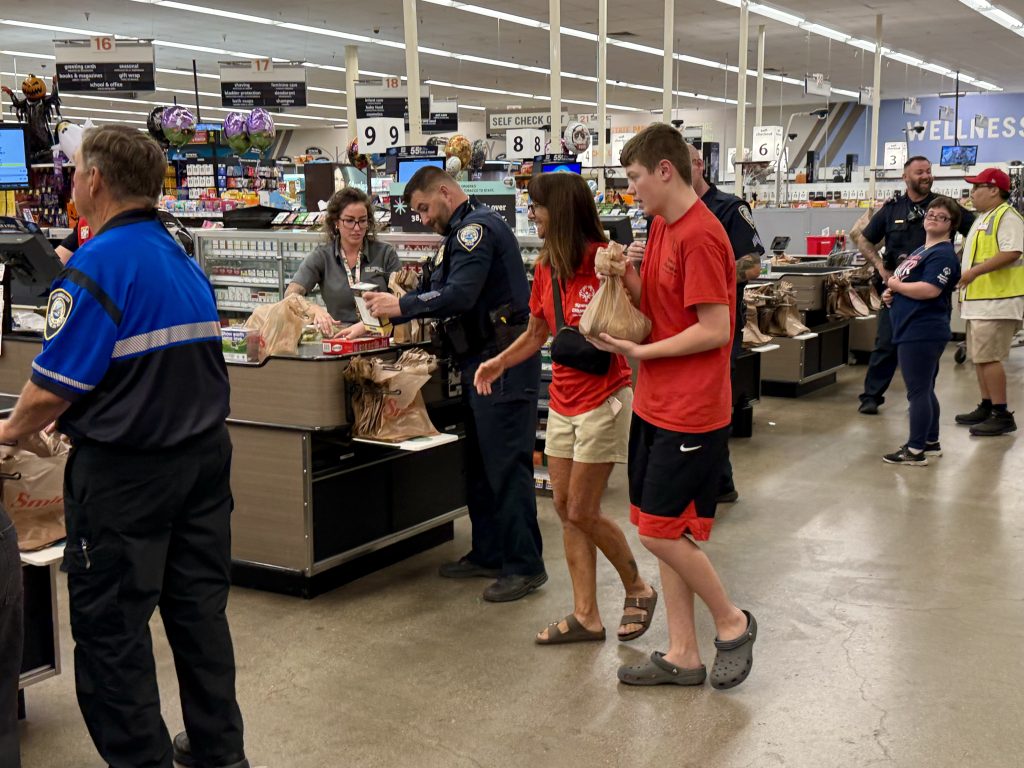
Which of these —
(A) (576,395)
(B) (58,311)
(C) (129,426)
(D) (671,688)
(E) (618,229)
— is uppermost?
(E) (618,229)

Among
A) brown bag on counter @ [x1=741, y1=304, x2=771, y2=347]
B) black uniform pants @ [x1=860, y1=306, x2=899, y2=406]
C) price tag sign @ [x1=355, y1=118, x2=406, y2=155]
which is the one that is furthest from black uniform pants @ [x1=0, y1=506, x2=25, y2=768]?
price tag sign @ [x1=355, y1=118, x2=406, y2=155]

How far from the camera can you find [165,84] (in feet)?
77.6

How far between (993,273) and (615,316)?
474cm

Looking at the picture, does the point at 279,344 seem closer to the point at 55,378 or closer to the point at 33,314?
the point at 33,314

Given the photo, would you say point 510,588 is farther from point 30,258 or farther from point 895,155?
point 895,155

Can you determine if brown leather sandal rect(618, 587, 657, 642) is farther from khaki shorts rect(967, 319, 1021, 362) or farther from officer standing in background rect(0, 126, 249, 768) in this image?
khaki shorts rect(967, 319, 1021, 362)

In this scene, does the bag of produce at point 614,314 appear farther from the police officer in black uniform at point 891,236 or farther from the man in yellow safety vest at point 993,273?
the police officer in black uniform at point 891,236

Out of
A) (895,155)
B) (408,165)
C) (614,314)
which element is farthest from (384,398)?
(895,155)

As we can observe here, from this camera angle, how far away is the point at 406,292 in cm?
452

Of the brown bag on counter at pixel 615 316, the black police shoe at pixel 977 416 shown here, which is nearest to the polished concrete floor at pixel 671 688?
the brown bag on counter at pixel 615 316

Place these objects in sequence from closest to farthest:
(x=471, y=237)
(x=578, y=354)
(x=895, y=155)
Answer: (x=578, y=354)
(x=471, y=237)
(x=895, y=155)

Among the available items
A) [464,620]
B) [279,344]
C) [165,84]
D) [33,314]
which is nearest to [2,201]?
[33,314]

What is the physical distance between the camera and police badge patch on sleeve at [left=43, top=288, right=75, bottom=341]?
2.39m

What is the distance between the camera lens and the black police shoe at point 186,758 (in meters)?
2.80
